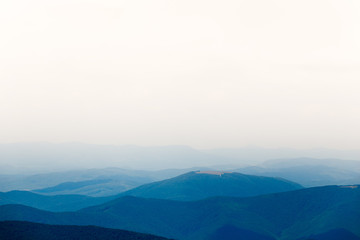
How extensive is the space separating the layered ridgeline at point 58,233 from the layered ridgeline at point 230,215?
20041mm

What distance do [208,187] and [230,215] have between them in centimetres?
5812

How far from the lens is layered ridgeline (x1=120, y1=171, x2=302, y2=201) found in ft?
458

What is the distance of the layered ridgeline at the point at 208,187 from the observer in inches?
5502

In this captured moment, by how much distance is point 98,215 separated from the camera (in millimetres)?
84125

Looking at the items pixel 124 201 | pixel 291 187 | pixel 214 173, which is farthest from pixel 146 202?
pixel 291 187

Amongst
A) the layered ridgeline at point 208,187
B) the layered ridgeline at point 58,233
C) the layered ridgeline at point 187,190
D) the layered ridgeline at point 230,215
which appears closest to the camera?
the layered ridgeline at point 58,233

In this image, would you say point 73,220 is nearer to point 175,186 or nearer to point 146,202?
point 146,202

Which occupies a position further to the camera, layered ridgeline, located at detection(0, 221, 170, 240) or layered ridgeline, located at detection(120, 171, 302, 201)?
layered ridgeline, located at detection(120, 171, 302, 201)

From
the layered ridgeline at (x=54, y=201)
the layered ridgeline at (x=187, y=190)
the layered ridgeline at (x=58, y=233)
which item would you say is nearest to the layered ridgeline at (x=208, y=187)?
the layered ridgeline at (x=187, y=190)

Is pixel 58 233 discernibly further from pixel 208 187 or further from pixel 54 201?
pixel 54 201

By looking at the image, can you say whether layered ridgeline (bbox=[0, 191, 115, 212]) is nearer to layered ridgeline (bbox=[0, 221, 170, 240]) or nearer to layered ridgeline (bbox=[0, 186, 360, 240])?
layered ridgeline (bbox=[0, 186, 360, 240])

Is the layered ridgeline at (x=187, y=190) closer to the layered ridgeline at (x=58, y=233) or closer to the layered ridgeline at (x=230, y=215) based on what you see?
the layered ridgeline at (x=230, y=215)

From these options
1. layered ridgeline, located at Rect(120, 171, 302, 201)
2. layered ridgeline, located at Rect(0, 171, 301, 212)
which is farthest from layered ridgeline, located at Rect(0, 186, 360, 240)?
layered ridgeline, located at Rect(0, 171, 301, 212)

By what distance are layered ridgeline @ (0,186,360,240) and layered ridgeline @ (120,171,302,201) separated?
39.1m
